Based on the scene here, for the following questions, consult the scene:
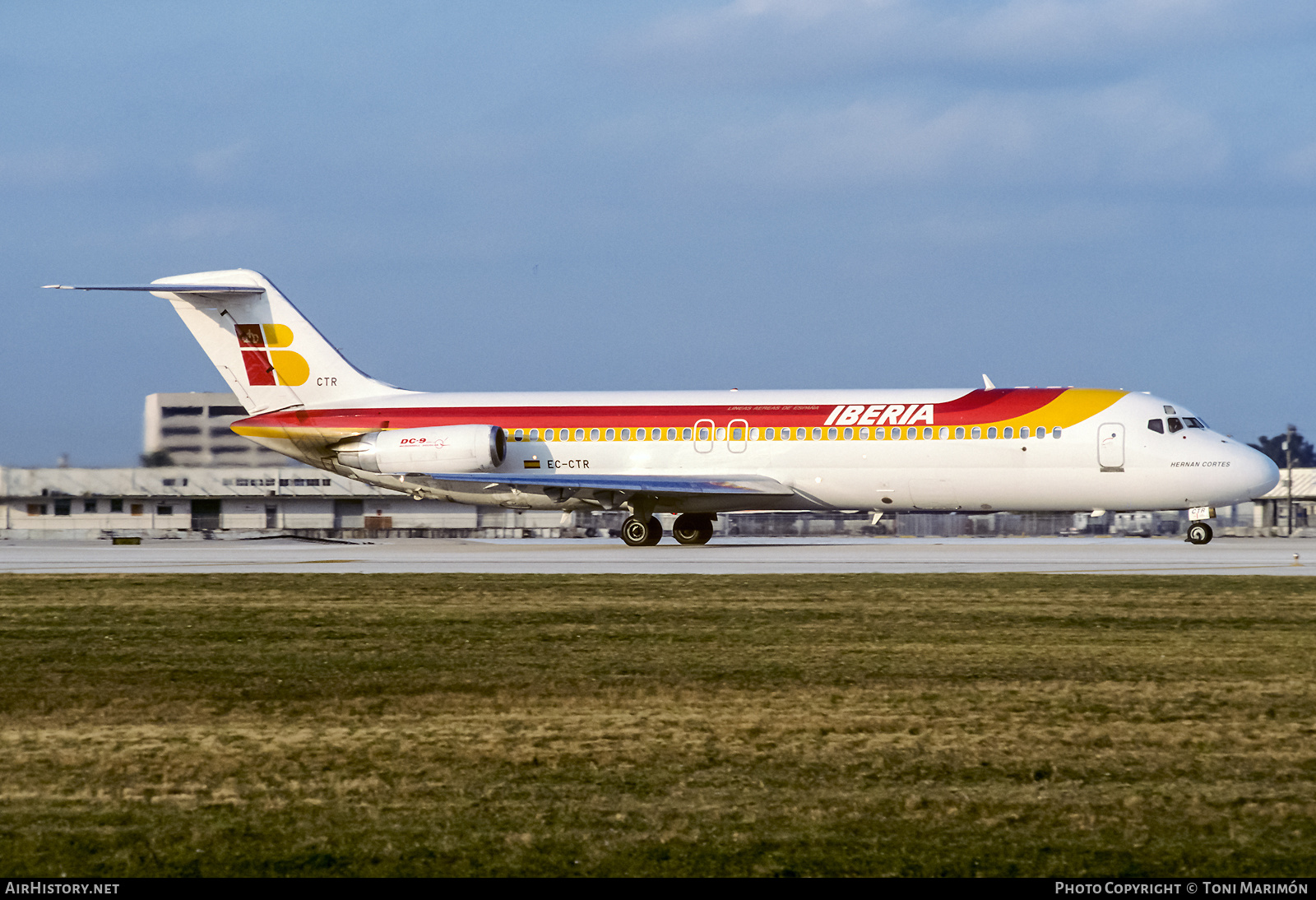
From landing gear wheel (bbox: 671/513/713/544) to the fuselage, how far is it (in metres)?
1.86

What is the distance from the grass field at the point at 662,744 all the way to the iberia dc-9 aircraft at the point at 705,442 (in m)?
18.2

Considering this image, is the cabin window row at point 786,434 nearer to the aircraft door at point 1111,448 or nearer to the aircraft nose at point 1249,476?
the aircraft door at point 1111,448

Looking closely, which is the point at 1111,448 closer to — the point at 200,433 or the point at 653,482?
the point at 653,482

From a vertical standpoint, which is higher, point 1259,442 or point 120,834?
point 1259,442

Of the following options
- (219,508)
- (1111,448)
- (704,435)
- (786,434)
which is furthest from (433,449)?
(219,508)

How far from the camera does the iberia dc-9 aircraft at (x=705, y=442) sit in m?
36.1

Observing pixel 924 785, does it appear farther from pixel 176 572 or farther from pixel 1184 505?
pixel 1184 505

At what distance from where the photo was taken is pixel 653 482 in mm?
37594

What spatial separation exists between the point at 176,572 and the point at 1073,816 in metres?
22.8

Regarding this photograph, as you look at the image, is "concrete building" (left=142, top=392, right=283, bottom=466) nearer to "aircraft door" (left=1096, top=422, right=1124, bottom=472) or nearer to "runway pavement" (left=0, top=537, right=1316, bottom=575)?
"runway pavement" (left=0, top=537, right=1316, bottom=575)

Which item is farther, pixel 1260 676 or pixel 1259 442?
pixel 1259 442

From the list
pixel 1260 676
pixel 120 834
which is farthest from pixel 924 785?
pixel 1260 676
